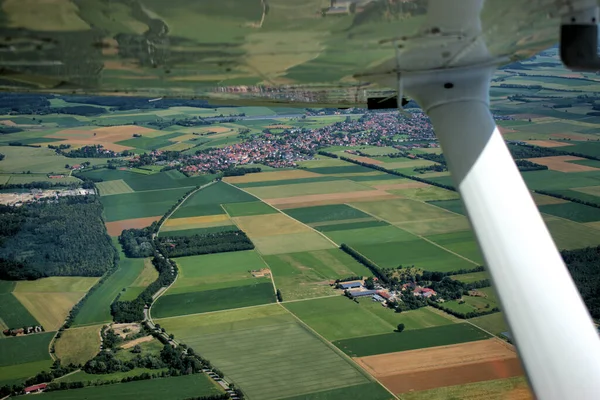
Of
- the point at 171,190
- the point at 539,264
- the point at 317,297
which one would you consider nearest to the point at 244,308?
the point at 317,297

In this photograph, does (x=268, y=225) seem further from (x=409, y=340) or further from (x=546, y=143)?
(x=546, y=143)

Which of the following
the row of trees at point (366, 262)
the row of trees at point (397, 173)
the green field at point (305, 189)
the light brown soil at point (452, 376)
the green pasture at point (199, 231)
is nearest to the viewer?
the light brown soil at point (452, 376)

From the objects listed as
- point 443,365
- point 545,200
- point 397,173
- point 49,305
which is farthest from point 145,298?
point 397,173

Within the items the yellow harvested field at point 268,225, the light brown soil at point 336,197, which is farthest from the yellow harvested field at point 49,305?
the light brown soil at point 336,197

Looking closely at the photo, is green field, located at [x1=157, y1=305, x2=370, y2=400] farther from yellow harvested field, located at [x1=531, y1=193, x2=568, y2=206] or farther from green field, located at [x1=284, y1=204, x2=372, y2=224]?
yellow harvested field, located at [x1=531, y1=193, x2=568, y2=206]

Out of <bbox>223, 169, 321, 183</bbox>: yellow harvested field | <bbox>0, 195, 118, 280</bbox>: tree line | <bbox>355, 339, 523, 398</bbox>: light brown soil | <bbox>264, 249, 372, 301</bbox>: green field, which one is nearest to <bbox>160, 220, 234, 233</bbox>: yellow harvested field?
<bbox>0, 195, 118, 280</bbox>: tree line

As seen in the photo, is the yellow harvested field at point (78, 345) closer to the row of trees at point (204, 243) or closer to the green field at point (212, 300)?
the green field at point (212, 300)
